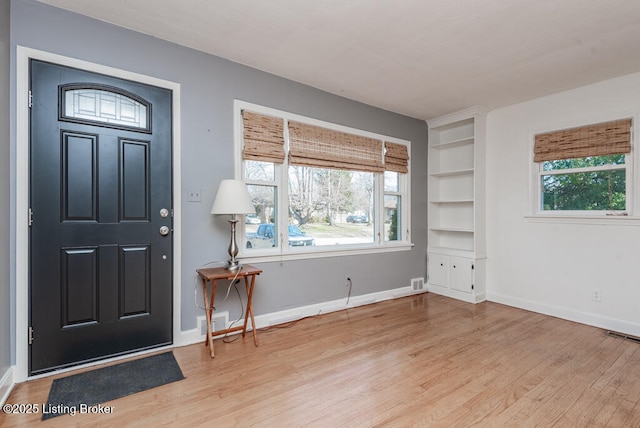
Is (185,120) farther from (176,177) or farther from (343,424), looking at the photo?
(343,424)

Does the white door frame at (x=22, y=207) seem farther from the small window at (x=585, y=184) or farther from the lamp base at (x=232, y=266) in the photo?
the small window at (x=585, y=184)

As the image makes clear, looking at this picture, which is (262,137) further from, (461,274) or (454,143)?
(461,274)

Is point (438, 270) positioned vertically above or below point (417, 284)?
above

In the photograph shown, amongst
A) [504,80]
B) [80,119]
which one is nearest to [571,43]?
[504,80]

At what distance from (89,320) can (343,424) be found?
6.47 ft

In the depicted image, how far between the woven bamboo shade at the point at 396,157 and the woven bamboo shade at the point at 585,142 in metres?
1.53

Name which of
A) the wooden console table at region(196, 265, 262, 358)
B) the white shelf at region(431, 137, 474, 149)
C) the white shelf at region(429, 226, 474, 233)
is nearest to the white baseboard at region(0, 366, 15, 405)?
the wooden console table at region(196, 265, 262, 358)

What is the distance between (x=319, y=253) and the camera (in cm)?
351

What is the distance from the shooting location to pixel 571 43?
252cm

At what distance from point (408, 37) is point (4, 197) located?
3037 millimetres

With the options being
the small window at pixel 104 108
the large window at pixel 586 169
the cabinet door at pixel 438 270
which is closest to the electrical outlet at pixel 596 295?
the large window at pixel 586 169

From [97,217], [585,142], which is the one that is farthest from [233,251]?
[585,142]

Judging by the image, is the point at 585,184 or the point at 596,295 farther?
the point at 585,184

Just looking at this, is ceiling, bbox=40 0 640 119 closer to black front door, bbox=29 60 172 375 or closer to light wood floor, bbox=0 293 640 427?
black front door, bbox=29 60 172 375
